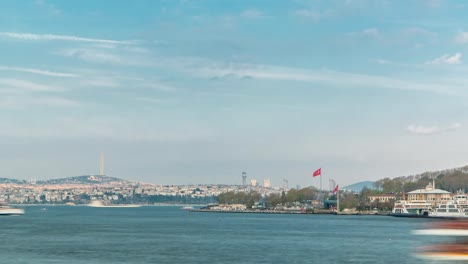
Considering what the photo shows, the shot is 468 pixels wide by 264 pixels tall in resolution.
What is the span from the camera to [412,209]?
562 ft

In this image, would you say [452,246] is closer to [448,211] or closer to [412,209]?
[448,211]

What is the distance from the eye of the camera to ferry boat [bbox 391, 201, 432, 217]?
166 m

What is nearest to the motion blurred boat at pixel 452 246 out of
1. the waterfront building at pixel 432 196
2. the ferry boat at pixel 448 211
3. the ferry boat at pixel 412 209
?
the ferry boat at pixel 448 211

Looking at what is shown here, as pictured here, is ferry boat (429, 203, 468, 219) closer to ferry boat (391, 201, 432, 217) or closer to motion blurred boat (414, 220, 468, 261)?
ferry boat (391, 201, 432, 217)

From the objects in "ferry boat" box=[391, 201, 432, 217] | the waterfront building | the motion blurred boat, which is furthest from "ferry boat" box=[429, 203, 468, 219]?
the motion blurred boat

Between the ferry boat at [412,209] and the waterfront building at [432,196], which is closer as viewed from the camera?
the ferry boat at [412,209]

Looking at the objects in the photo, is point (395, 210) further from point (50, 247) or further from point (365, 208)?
point (50, 247)

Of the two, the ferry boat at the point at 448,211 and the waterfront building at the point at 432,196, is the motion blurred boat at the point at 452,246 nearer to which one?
the ferry boat at the point at 448,211

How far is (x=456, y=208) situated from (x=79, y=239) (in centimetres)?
9401

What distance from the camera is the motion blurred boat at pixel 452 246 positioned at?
94.3 feet

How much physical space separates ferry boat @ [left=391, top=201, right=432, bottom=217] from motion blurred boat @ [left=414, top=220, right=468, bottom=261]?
137 metres

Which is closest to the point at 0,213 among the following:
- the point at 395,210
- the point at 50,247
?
the point at 395,210

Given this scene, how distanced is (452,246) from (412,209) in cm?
14626

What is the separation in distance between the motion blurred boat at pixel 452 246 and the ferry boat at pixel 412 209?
137069 mm
